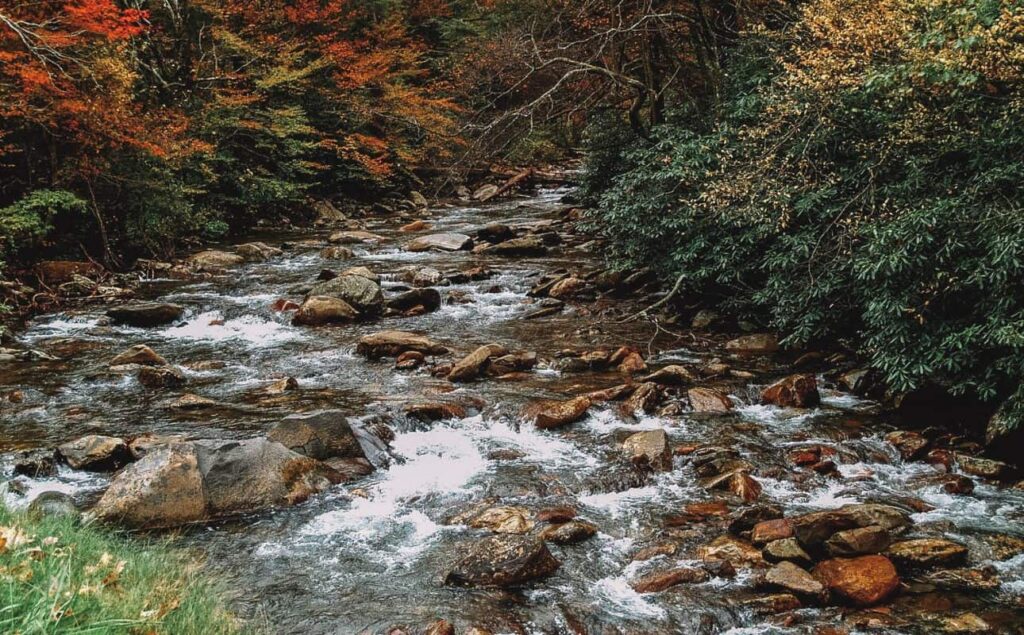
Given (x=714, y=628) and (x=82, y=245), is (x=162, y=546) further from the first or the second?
(x=82, y=245)

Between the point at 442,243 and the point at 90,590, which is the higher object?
the point at 90,590

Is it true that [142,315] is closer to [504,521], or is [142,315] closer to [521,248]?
[521,248]

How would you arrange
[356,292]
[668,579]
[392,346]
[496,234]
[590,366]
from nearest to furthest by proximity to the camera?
[668,579] < [590,366] < [392,346] < [356,292] < [496,234]

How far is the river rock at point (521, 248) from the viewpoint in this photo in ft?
61.1

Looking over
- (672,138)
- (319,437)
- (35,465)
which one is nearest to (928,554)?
(319,437)

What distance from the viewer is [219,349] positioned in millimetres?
11789

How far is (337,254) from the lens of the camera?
18844 mm

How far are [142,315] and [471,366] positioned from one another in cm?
699

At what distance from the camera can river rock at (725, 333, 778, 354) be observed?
10.8m

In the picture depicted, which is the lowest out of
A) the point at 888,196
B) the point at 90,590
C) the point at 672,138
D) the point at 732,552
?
the point at 732,552

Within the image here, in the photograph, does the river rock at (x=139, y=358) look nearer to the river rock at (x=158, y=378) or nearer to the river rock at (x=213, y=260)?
the river rock at (x=158, y=378)

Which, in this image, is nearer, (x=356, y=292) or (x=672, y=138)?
(x=672, y=138)

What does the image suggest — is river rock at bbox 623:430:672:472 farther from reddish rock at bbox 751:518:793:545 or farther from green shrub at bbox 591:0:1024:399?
green shrub at bbox 591:0:1024:399

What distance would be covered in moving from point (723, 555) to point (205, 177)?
18.9 meters
